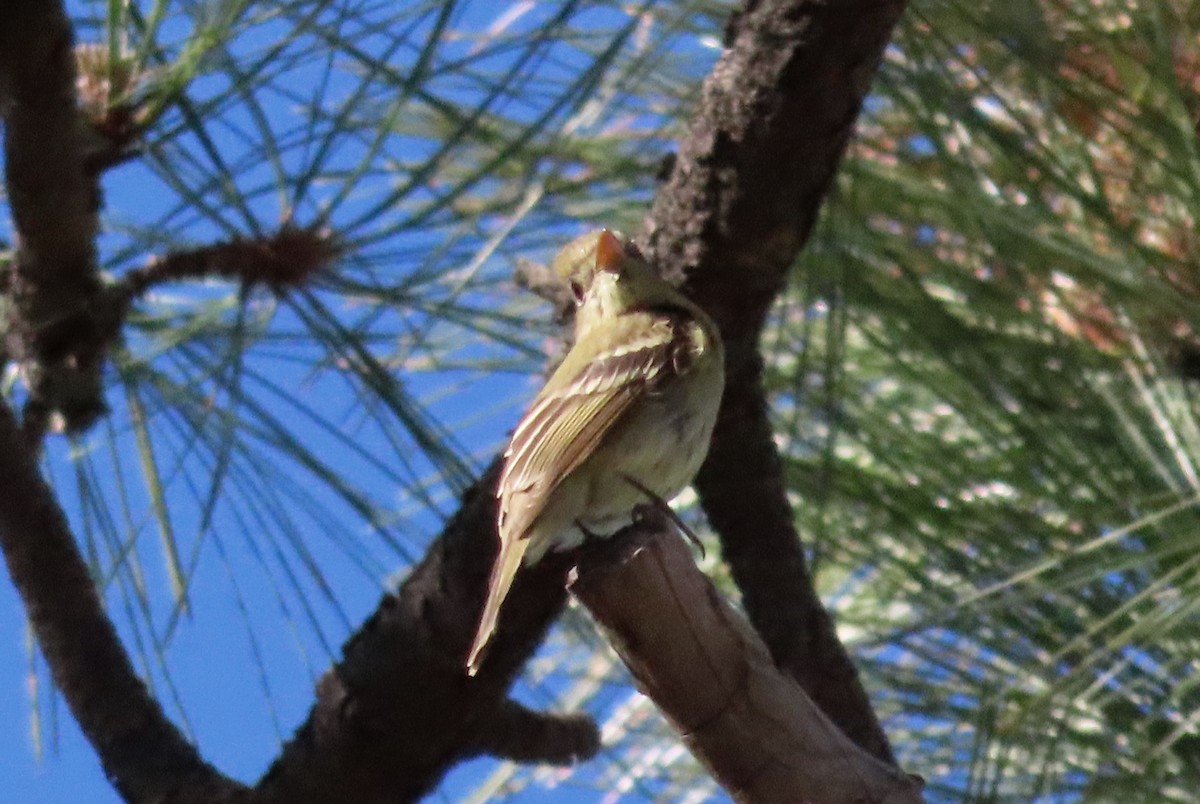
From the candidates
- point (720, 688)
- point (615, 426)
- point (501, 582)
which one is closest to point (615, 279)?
point (615, 426)

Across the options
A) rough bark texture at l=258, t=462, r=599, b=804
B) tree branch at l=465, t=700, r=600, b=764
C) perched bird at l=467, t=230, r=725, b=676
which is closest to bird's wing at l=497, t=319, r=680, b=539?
perched bird at l=467, t=230, r=725, b=676

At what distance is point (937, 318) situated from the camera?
1.30 m

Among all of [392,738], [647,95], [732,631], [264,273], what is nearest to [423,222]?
[264,273]

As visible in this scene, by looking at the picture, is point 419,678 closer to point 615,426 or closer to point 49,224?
point 615,426

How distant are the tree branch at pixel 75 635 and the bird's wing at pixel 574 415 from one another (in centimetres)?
36

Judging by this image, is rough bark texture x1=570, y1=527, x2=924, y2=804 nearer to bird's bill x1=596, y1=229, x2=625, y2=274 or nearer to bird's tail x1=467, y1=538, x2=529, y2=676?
bird's tail x1=467, y1=538, x2=529, y2=676

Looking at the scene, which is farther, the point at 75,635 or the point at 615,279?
the point at 75,635

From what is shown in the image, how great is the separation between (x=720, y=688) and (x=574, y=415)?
27 centimetres

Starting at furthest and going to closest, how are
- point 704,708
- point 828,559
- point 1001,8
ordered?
point 828,559 < point 1001,8 < point 704,708

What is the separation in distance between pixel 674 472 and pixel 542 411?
0.33 feet

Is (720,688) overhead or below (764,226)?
below

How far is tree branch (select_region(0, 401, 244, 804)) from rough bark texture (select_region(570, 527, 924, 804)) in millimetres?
523

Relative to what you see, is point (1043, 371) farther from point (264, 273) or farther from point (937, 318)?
point (264, 273)

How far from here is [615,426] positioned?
997 mm
